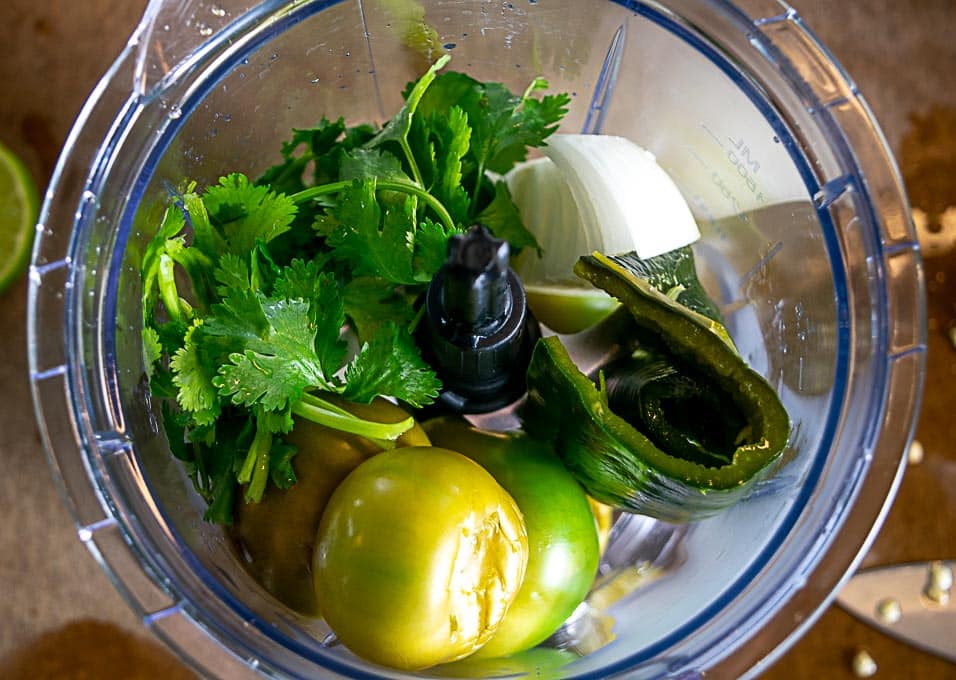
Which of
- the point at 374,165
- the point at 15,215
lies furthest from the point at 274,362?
the point at 15,215

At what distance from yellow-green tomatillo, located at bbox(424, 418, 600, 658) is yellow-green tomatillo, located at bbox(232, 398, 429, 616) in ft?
0.25

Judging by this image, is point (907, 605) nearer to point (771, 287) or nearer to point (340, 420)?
point (771, 287)

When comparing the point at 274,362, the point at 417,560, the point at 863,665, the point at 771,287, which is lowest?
the point at 863,665

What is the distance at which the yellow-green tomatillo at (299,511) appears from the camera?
0.55 meters

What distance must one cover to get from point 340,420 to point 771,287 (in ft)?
1.16

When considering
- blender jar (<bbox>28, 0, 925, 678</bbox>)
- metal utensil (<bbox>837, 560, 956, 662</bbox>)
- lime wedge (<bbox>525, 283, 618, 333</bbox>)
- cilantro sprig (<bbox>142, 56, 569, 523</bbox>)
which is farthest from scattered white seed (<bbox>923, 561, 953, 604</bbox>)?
cilantro sprig (<bbox>142, 56, 569, 523</bbox>)

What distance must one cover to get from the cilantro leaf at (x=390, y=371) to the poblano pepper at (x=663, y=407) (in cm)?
8

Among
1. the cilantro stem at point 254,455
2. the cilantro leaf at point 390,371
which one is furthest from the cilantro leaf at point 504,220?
the cilantro stem at point 254,455

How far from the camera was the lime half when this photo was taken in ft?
2.94

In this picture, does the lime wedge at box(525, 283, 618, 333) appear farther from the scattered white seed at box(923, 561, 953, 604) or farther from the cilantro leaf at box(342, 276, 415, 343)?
the scattered white seed at box(923, 561, 953, 604)

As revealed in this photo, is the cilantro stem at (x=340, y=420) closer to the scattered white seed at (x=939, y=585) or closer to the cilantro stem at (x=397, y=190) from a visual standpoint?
the cilantro stem at (x=397, y=190)

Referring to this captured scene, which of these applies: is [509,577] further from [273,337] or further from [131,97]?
[131,97]

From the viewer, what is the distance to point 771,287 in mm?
645

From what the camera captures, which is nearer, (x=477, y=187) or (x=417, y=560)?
(x=417, y=560)
